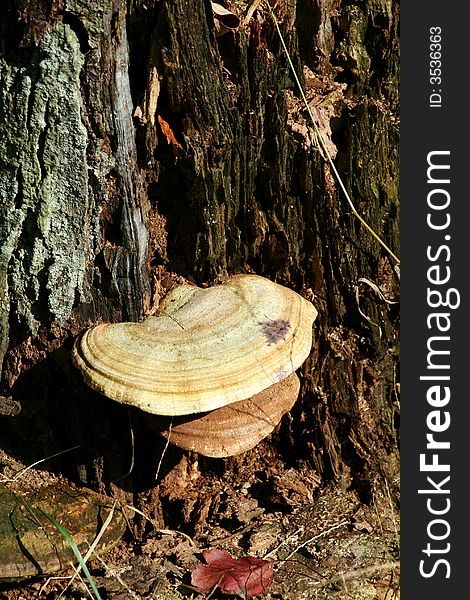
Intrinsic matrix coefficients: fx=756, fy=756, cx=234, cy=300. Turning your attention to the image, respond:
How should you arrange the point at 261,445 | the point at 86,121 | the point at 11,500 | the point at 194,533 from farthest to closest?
the point at 261,445 → the point at 194,533 → the point at 11,500 → the point at 86,121

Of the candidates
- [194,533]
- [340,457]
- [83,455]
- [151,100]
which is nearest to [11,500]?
[83,455]

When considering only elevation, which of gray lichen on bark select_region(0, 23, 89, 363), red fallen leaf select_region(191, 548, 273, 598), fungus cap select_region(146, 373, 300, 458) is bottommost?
red fallen leaf select_region(191, 548, 273, 598)

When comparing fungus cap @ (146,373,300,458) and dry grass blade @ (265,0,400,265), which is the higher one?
dry grass blade @ (265,0,400,265)

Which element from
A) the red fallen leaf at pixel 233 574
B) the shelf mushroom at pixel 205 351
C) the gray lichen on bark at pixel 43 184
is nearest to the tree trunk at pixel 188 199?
the gray lichen on bark at pixel 43 184

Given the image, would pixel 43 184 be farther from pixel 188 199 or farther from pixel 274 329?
pixel 274 329

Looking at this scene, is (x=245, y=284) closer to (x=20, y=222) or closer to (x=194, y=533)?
(x=20, y=222)

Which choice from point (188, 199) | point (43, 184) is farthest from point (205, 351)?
point (43, 184)

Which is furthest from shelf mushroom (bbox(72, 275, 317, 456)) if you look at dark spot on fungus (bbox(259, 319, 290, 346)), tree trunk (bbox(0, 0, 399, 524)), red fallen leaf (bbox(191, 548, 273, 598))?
red fallen leaf (bbox(191, 548, 273, 598))

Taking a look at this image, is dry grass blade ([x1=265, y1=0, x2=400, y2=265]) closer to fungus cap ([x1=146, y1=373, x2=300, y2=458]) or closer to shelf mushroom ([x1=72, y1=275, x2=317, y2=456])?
shelf mushroom ([x1=72, y1=275, x2=317, y2=456])
